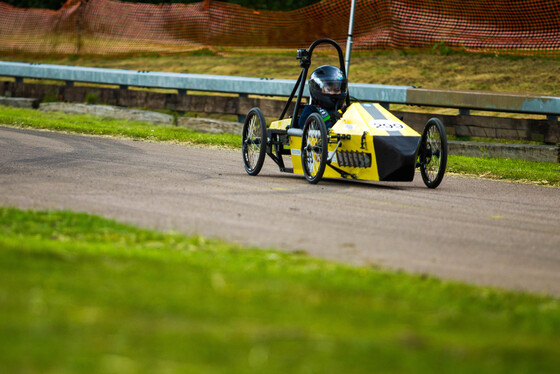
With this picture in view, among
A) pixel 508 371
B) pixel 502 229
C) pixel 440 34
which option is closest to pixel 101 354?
pixel 508 371

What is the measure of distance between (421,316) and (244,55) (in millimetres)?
30913

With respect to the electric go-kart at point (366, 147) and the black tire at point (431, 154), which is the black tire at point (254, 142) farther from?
the black tire at point (431, 154)

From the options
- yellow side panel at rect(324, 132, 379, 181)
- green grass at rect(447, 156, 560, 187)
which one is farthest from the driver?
green grass at rect(447, 156, 560, 187)

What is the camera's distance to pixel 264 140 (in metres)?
12.1

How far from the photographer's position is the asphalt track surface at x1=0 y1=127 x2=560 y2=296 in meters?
6.77

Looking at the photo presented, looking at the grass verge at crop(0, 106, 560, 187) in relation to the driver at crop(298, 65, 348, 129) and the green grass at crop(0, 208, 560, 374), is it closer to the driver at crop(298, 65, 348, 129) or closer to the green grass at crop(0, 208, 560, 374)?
the driver at crop(298, 65, 348, 129)

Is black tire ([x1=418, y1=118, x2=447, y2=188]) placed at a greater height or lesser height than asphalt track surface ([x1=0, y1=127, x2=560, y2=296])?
greater

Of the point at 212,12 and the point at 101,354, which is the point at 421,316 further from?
the point at 212,12

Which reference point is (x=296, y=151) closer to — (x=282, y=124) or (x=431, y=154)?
(x=282, y=124)

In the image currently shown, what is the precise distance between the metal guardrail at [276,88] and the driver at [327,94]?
5.27 meters

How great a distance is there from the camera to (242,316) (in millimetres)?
4410

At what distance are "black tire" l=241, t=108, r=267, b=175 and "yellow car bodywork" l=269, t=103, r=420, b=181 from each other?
3.13ft

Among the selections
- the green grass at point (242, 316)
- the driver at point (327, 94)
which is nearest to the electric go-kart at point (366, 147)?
the driver at point (327, 94)

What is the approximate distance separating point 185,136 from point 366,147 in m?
7.18
